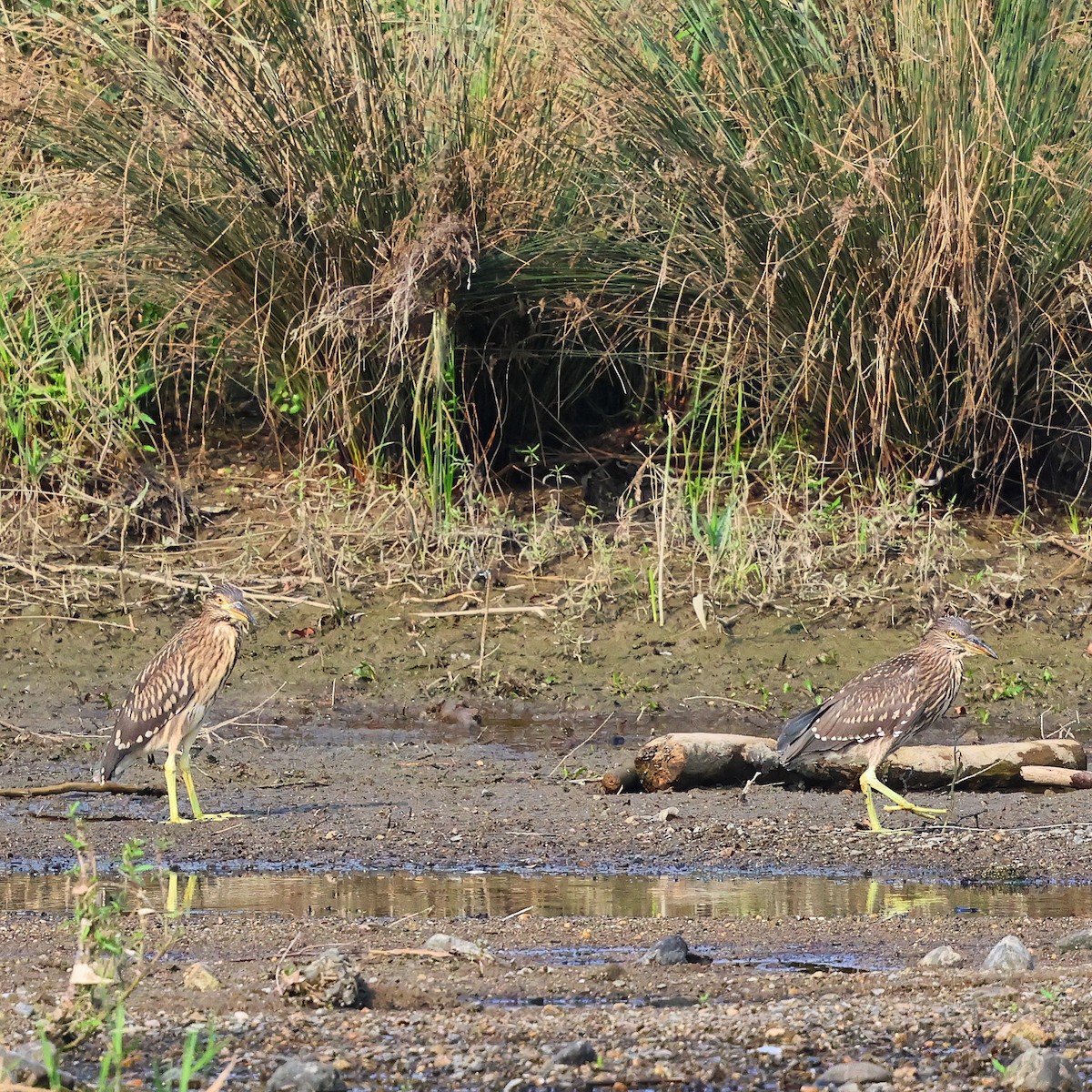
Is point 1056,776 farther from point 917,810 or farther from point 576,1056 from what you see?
point 576,1056

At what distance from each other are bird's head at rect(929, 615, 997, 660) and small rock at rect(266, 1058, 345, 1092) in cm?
485

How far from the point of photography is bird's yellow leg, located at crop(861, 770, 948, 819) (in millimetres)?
7617

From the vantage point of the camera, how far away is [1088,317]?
9656mm

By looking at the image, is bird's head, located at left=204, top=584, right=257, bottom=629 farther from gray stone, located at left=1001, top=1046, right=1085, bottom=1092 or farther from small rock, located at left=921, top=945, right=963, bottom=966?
gray stone, located at left=1001, top=1046, right=1085, bottom=1092

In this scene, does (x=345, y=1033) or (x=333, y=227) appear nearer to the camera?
(x=345, y=1033)

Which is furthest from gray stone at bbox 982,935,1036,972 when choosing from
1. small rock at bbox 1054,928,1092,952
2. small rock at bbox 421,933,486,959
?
small rock at bbox 421,933,486,959

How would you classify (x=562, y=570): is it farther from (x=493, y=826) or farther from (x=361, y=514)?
(x=493, y=826)

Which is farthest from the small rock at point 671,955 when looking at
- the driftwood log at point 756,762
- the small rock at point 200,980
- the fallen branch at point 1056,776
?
the fallen branch at point 1056,776

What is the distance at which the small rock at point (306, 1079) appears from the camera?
12.9 feet

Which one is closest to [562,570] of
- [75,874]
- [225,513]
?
[225,513]

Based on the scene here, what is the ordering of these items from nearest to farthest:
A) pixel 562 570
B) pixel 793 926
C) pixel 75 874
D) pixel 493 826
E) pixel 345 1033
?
pixel 345 1033 → pixel 793 926 → pixel 75 874 → pixel 493 826 → pixel 562 570

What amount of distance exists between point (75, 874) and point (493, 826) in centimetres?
159

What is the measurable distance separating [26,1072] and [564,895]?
2652mm

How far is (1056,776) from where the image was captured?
7.82 m
